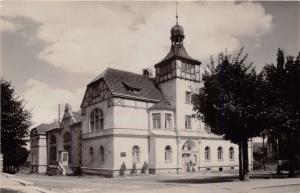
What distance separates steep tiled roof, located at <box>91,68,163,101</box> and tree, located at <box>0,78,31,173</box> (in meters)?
11.6

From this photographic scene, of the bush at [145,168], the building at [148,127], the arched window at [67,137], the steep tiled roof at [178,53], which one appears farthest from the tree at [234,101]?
the arched window at [67,137]

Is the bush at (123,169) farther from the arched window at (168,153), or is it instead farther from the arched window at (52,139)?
the arched window at (52,139)

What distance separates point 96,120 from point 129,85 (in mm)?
5447

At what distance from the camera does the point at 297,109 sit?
2956cm

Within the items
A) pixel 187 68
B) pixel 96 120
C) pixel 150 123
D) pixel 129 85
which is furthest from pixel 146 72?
pixel 96 120

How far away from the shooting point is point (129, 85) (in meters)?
39.3

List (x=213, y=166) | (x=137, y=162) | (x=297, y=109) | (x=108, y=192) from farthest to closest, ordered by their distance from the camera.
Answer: (x=213, y=166) → (x=137, y=162) → (x=297, y=109) → (x=108, y=192)

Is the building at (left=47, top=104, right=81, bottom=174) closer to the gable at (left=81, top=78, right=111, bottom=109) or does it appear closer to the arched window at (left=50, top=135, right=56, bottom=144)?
the arched window at (left=50, top=135, right=56, bottom=144)

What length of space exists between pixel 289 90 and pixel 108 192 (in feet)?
59.7

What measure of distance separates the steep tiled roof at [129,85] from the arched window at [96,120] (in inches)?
135

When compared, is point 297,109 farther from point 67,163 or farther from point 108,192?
point 67,163

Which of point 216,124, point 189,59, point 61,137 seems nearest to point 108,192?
point 216,124

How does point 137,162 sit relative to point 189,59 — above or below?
below

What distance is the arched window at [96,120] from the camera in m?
39.6
